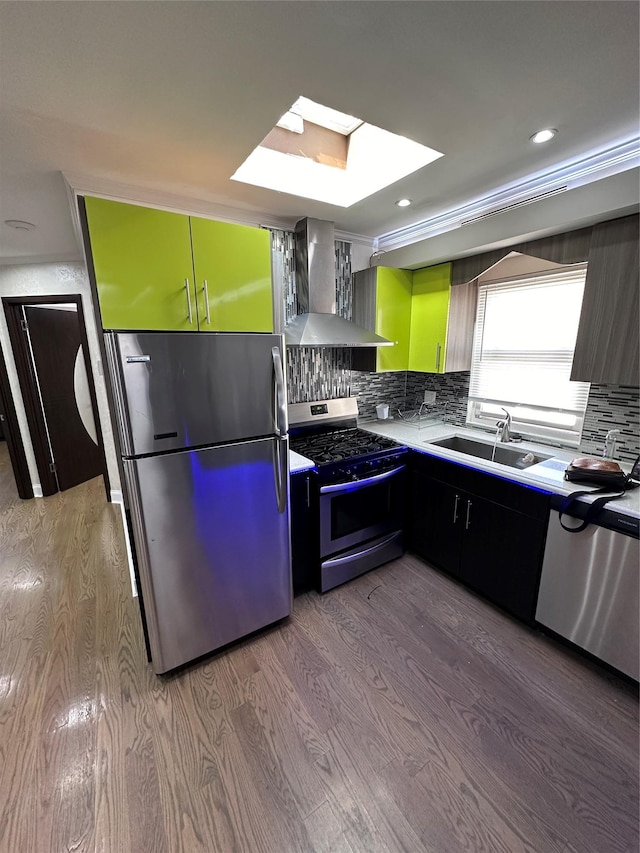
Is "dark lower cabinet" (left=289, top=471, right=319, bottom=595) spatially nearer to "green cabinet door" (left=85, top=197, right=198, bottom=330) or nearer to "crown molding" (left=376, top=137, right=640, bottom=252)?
"green cabinet door" (left=85, top=197, right=198, bottom=330)

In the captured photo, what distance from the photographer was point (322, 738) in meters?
1.42

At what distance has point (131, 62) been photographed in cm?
104

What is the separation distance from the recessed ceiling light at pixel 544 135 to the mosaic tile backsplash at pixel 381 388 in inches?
50.6

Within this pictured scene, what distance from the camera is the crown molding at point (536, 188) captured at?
62.2 inches

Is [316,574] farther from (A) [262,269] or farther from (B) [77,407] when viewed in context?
(B) [77,407]

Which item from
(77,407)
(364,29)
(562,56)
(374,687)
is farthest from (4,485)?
(562,56)

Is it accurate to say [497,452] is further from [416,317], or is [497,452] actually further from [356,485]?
[416,317]

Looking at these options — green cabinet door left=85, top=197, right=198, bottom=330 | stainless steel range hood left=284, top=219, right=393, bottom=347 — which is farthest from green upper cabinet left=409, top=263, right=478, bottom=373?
green cabinet door left=85, top=197, right=198, bottom=330

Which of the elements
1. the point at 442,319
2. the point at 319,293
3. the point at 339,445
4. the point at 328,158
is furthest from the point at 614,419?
the point at 328,158

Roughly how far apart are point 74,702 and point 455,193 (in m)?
3.32

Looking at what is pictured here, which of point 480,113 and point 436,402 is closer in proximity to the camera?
point 480,113

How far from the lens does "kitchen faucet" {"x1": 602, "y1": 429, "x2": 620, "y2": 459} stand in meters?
1.93

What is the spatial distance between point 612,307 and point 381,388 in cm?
166

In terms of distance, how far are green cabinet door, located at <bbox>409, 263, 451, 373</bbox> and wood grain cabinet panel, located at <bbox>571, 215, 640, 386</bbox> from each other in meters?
0.88
